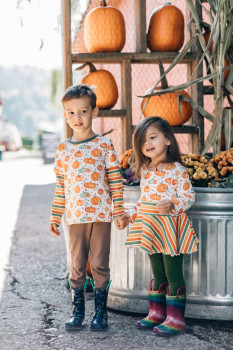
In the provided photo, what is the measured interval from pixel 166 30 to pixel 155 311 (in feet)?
5.88

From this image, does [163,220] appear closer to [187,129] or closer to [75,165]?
[75,165]

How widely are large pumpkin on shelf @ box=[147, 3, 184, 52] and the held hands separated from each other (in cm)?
137

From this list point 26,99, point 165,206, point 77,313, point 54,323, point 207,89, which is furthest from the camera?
point 26,99

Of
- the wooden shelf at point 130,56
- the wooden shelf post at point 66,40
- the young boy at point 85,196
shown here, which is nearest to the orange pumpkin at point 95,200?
the young boy at point 85,196

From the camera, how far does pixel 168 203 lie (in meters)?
2.53

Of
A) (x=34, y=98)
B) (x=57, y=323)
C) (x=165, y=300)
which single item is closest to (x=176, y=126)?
(x=165, y=300)

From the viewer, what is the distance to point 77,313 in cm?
273

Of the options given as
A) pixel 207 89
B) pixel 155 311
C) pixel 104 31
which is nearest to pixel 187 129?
pixel 207 89

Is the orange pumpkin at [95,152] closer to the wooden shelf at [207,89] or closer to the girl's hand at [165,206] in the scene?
the girl's hand at [165,206]

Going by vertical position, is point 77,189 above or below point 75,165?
below

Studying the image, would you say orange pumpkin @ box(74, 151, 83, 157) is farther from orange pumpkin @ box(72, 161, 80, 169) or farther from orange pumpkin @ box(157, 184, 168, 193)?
orange pumpkin @ box(157, 184, 168, 193)

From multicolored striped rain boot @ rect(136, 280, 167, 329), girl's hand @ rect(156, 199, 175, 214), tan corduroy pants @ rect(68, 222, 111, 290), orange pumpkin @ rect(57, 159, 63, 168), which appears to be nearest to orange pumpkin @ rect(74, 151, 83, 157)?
orange pumpkin @ rect(57, 159, 63, 168)

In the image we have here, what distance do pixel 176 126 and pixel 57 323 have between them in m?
1.47

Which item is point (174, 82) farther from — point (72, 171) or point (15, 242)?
point (72, 171)
